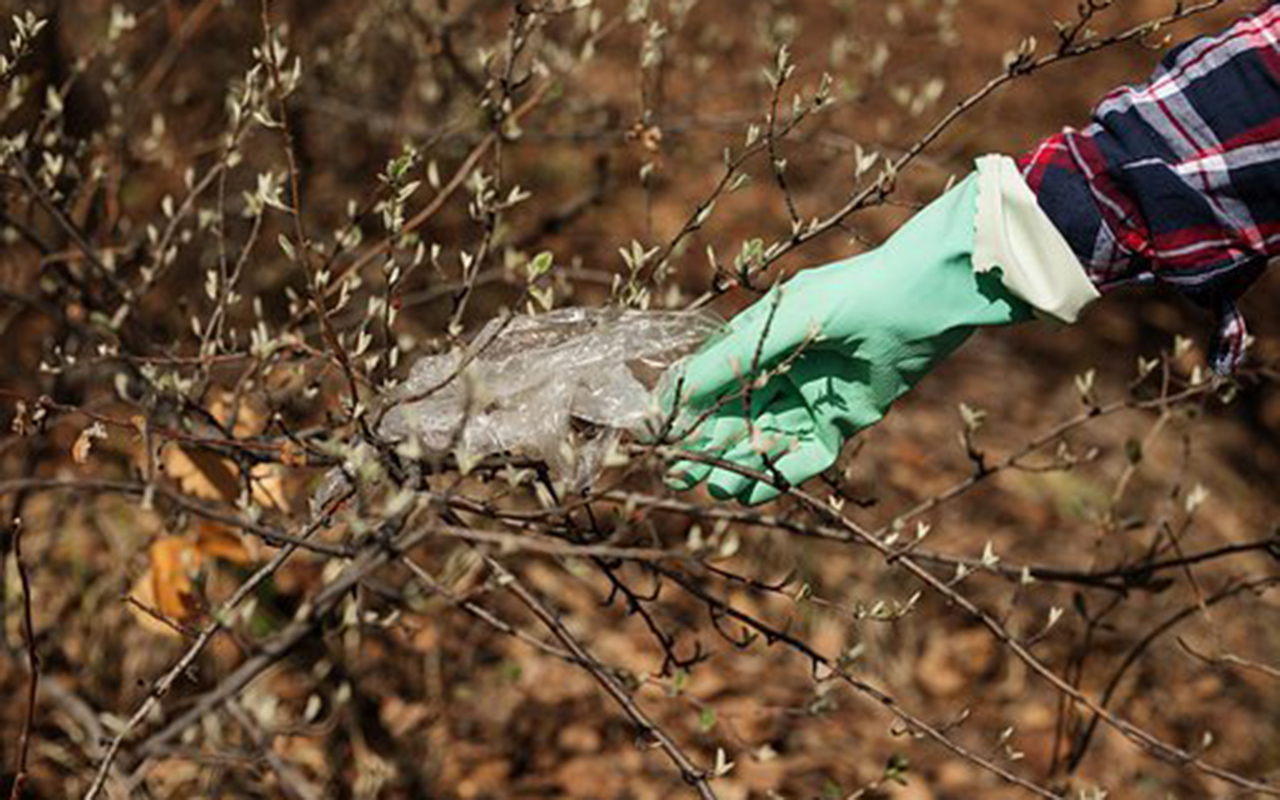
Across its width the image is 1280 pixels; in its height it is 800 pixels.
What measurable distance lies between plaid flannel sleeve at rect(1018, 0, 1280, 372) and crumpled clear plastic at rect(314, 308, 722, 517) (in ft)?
1.69

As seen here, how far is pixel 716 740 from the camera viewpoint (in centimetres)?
321

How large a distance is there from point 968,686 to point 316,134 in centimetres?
242

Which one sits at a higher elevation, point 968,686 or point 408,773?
point 408,773

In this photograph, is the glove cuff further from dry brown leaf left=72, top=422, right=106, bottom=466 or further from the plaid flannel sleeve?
dry brown leaf left=72, top=422, right=106, bottom=466

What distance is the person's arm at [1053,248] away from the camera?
1.69m

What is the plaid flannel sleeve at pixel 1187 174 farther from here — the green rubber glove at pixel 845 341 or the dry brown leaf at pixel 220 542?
the dry brown leaf at pixel 220 542

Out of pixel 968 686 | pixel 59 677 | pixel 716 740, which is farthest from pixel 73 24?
pixel 968 686

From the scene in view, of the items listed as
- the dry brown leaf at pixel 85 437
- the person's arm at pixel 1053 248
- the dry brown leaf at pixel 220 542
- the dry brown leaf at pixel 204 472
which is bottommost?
the dry brown leaf at pixel 220 542

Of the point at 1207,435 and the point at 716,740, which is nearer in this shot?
the point at 716,740

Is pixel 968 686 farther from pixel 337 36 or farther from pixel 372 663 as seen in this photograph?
pixel 337 36

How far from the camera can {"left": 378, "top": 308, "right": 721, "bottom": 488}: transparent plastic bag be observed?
172 cm

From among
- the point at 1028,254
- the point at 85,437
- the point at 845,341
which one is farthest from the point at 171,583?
the point at 1028,254

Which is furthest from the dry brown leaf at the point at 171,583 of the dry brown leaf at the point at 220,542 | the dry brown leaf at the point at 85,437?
the dry brown leaf at the point at 85,437

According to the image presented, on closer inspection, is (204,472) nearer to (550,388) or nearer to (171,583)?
(171,583)
